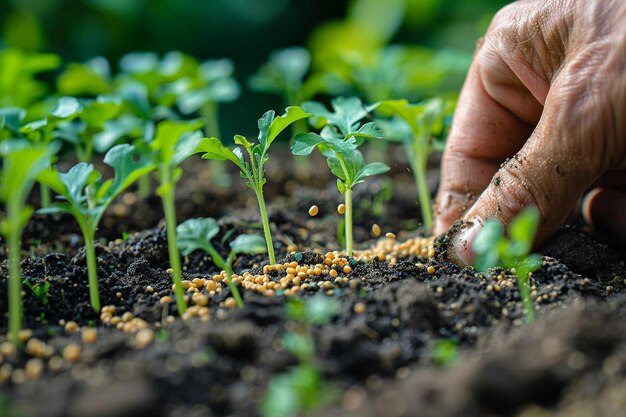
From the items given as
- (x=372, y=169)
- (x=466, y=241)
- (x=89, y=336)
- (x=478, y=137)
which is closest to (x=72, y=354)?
(x=89, y=336)

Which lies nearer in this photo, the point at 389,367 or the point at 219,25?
the point at 389,367

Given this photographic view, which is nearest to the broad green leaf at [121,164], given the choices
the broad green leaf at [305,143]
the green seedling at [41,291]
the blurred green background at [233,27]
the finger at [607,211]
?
the green seedling at [41,291]

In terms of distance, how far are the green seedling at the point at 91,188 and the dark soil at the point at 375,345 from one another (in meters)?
0.11

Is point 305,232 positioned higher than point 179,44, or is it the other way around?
point 179,44

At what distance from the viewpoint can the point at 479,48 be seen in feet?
6.60

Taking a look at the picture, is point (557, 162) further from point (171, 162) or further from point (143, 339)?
point (143, 339)

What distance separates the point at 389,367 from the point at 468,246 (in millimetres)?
617

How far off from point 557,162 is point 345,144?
0.51 metres

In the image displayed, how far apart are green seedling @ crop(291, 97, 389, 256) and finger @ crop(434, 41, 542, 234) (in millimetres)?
393

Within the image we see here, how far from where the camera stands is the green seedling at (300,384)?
994 millimetres

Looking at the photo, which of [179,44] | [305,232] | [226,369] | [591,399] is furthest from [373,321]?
[179,44]

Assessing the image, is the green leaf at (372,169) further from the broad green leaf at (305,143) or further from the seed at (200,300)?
the seed at (200,300)

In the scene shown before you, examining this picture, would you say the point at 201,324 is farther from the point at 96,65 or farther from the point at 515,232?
the point at 96,65

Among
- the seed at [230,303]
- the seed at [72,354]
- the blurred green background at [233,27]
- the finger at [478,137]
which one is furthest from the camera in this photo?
the blurred green background at [233,27]
